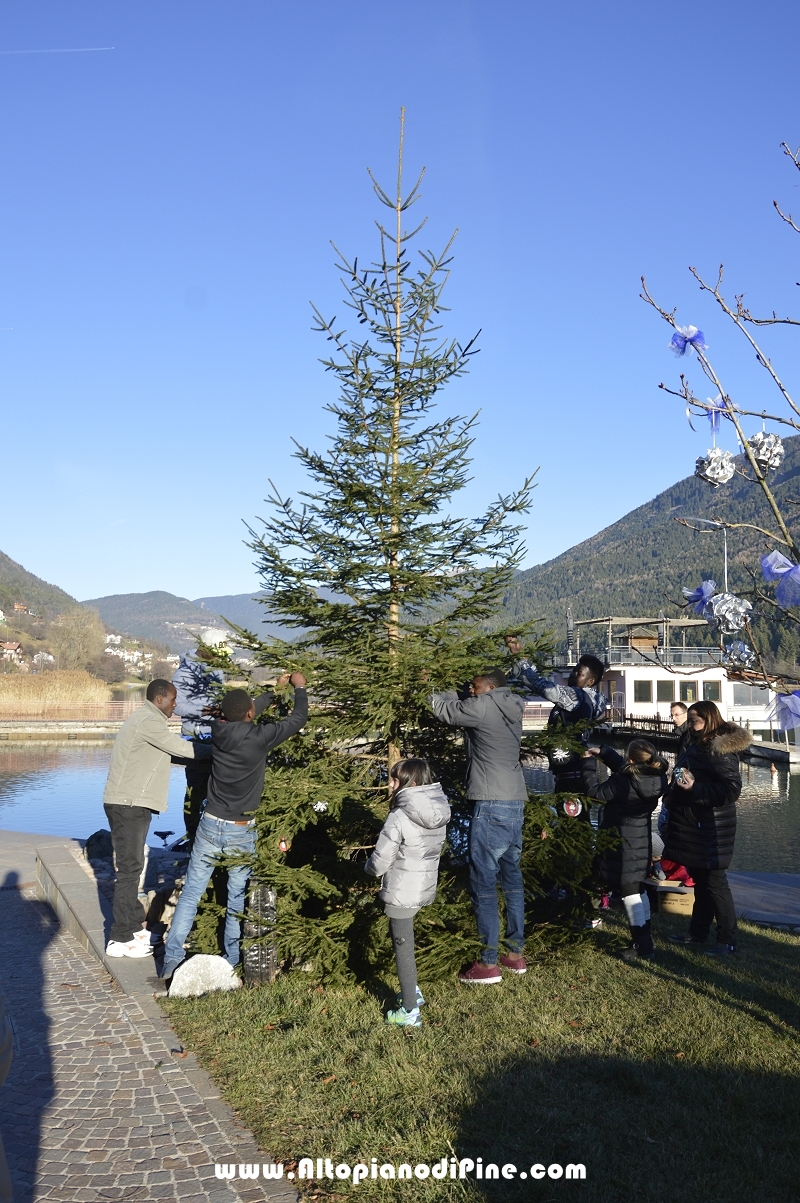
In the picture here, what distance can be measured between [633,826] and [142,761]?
382 centimetres

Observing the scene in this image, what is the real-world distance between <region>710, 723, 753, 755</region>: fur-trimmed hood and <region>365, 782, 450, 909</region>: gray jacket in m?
2.61

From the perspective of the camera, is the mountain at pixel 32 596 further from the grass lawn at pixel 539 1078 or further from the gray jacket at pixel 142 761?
the grass lawn at pixel 539 1078

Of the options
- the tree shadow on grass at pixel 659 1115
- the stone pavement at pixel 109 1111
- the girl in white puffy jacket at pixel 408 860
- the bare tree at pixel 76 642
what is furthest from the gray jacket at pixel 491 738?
the bare tree at pixel 76 642

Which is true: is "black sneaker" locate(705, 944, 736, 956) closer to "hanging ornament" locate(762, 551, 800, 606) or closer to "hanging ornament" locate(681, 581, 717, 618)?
"hanging ornament" locate(681, 581, 717, 618)

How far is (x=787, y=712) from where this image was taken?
286cm

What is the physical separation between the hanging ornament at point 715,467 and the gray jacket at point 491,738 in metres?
2.65

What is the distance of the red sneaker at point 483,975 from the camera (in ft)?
18.7

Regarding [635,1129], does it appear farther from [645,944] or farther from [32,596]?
[32,596]

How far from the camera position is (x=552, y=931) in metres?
6.60

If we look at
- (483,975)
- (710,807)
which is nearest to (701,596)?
(483,975)

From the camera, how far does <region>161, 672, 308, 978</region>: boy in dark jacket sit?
5742 mm

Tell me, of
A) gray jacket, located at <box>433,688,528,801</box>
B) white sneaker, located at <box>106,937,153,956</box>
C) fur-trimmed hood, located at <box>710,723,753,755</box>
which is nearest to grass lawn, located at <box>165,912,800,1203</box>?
white sneaker, located at <box>106,937,153,956</box>


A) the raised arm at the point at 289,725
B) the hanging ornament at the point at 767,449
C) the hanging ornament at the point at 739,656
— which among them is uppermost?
the hanging ornament at the point at 767,449

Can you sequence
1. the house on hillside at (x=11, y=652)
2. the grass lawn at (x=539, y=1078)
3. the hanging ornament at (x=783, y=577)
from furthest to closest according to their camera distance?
the house on hillside at (x=11, y=652)
the grass lawn at (x=539, y=1078)
the hanging ornament at (x=783, y=577)
